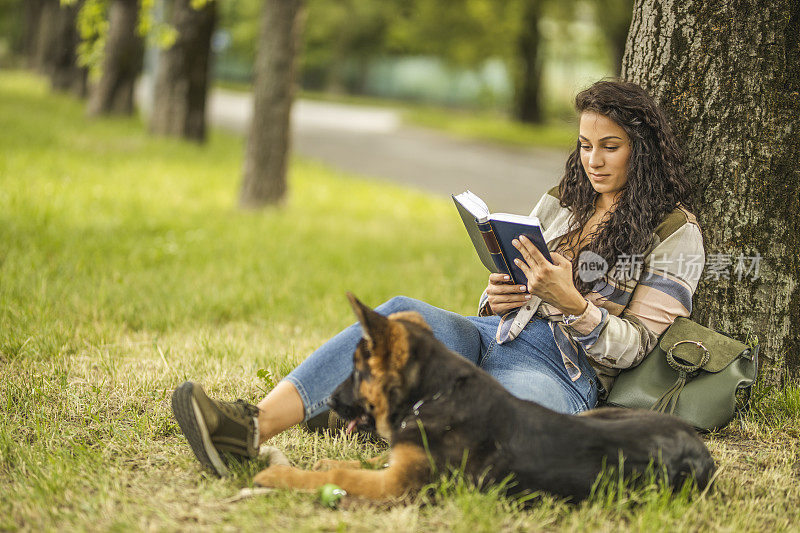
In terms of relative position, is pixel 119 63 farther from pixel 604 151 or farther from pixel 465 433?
pixel 465 433

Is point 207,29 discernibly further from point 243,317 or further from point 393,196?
point 243,317

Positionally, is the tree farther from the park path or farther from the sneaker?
the sneaker

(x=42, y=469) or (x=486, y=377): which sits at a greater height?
(x=486, y=377)

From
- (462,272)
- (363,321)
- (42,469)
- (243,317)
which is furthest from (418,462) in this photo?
(462,272)

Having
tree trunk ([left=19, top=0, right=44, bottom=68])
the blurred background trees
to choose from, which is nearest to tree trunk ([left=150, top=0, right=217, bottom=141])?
the blurred background trees

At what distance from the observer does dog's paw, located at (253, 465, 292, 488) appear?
2.84 metres

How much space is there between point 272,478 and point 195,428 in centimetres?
36

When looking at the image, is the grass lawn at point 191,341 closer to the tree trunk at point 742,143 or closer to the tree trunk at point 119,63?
the tree trunk at point 742,143

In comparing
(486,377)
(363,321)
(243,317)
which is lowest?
(243,317)

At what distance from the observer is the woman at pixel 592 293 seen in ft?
10.4

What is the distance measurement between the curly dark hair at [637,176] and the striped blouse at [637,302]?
0.06 meters

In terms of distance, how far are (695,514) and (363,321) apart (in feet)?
4.68

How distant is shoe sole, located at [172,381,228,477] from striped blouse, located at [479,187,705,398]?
4.62 ft

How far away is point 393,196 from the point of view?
12523 mm
